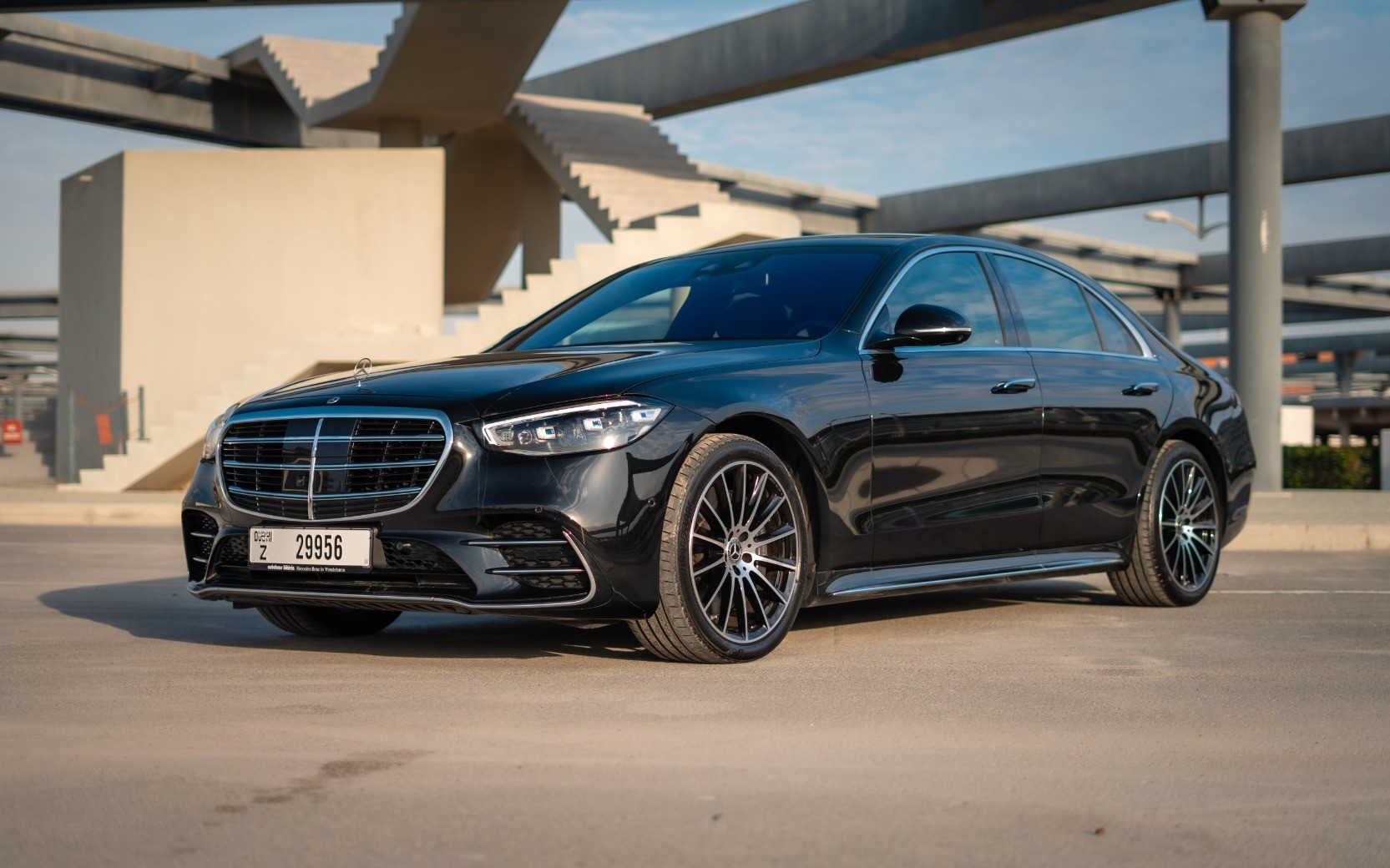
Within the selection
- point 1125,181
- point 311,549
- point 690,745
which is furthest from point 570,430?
point 1125,181

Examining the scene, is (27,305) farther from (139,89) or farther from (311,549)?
(311,549)

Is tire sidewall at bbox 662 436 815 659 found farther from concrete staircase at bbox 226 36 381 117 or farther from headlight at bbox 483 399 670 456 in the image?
concrete staircase at bbox 226 36 381 117

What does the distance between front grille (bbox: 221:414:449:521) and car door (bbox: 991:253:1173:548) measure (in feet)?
9.42

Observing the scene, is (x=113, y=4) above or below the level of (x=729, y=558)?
above

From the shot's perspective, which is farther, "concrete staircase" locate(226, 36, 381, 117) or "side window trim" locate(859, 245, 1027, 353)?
"concrete staircase" locate(226, 36, 381, 117)

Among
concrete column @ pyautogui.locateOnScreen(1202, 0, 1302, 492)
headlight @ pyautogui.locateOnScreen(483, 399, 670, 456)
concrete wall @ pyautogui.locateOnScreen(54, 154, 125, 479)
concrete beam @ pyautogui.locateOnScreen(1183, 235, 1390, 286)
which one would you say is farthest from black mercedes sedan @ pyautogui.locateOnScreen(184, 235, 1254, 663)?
concrete beam @ pyautogui.locateOnScreen(1183, 235, 1390, 286)

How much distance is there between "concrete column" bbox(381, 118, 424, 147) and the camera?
33.8m

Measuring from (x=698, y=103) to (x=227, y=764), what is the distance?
30.1 meters

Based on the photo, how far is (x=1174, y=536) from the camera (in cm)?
788

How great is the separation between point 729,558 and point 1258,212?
14.6 m

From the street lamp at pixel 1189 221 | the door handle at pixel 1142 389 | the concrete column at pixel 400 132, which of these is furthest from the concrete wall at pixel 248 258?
the street lamp at pixel 1189 221

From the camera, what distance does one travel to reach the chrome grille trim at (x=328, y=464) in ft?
17.6

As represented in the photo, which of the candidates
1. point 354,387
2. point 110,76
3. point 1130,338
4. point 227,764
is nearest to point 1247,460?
point 1130,338

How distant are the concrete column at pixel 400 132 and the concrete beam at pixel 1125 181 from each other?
11.1 meters
